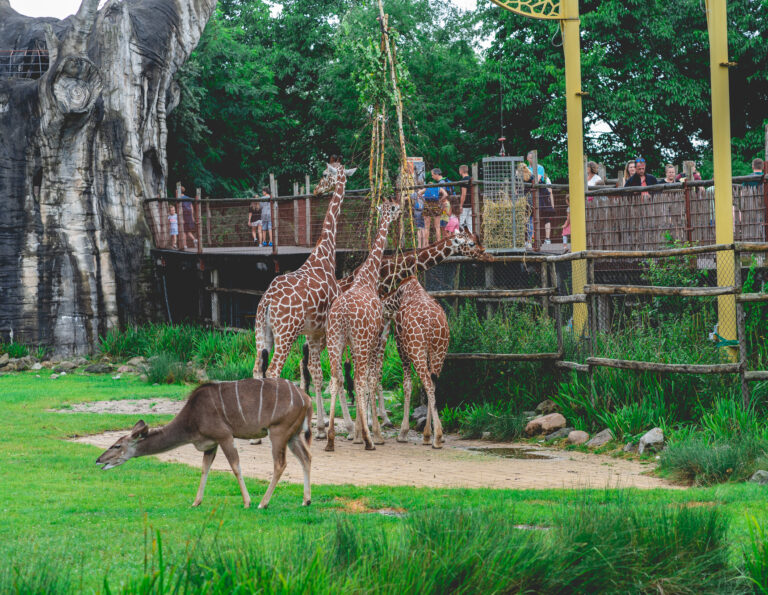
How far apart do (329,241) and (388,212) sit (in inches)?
38.4

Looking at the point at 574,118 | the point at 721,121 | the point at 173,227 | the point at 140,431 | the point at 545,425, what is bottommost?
the point at 545,425

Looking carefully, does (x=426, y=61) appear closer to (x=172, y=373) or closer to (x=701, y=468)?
(x=172, y=373)

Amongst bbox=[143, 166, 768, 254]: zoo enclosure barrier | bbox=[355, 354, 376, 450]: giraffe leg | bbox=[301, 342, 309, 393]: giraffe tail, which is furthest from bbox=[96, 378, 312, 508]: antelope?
bbox=[143, 166, 768, 254]: zoo enclosure barrier

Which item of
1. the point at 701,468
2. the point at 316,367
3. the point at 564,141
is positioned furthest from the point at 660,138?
the point at 701,468

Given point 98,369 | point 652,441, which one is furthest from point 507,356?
point 98,369

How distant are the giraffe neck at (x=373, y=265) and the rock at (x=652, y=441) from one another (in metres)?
4.06

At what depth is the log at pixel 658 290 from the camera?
11305 mm

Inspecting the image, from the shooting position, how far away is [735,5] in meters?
31.7

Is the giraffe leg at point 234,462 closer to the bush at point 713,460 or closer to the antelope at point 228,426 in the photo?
the antelope at point 228,426

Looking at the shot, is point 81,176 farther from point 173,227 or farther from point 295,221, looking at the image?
point 295,221

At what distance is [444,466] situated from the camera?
1094cm

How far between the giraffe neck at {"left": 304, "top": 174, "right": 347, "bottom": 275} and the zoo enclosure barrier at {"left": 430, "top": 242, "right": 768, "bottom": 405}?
165 cm

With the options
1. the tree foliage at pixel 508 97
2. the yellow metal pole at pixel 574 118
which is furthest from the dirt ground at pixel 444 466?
the tree foliage at pixel 508 97

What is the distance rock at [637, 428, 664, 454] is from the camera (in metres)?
11.0
